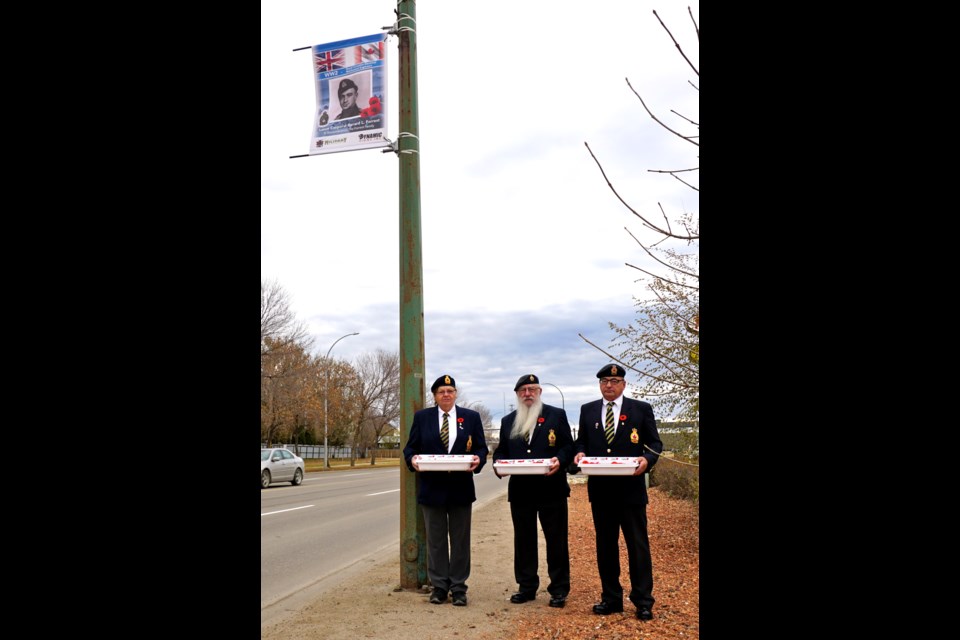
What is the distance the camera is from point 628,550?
19.3 feet

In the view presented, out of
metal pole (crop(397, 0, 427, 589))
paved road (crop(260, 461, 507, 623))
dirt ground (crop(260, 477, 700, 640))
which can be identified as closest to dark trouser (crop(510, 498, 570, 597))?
dirt ground (crop(260, 477, 700, 640))

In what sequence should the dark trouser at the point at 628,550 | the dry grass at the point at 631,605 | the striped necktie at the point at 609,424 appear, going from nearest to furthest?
the dry grass at the point at 631,605
the dark trouser at the point at 628,550
the striped necktie at the point at 609,424

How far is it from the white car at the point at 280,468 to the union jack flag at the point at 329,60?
64.3 ft

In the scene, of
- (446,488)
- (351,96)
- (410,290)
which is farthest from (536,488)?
(351,96)

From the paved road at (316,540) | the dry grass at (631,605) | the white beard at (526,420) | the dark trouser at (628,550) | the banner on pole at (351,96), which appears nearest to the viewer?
the dry grass at (631,605)

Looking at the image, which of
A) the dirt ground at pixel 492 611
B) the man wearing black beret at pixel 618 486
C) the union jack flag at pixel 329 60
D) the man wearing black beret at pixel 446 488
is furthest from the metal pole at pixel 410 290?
the man wearing black beret at pixel 618 486

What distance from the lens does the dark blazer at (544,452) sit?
21.7 feet

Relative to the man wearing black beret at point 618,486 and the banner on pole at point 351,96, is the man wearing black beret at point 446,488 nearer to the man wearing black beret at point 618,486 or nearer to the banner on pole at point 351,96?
the man wearing black beret at point 618,486

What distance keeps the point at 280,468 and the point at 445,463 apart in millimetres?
21568

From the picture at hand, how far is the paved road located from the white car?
3.59 metres
